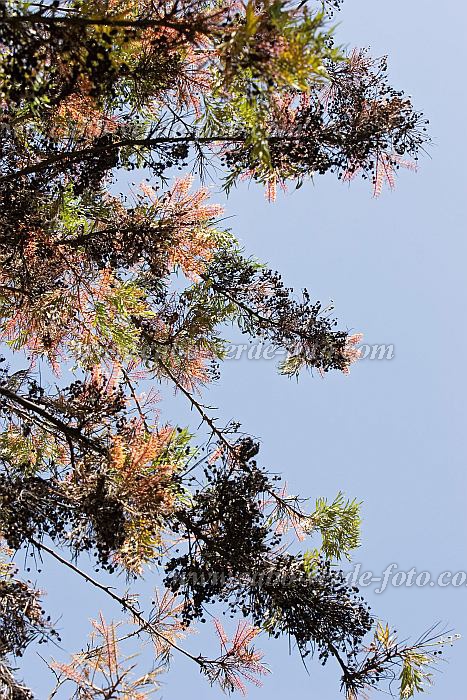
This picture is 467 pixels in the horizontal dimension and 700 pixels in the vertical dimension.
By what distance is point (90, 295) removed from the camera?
6688 mm

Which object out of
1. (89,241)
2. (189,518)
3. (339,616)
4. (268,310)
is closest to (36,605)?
(189,518)

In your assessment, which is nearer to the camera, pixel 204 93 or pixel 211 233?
pixel 204 93

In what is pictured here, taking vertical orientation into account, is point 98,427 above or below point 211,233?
below

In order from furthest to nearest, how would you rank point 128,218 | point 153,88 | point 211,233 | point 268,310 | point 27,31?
point 268,310, point 211,233, point 128,218, point 153,88, point 27,31

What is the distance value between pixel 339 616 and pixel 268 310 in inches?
157

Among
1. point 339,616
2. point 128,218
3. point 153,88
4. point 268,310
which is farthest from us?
point 268,310

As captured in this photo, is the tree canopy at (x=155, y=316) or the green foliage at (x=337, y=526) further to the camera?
the green foliage at (x=337, y=526)

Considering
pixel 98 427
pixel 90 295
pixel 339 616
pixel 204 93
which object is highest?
pixel 204 93

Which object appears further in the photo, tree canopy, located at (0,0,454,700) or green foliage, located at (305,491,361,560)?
green foliage, located at (305,491,361,560)

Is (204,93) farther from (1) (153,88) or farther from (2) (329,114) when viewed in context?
(2) (329,114)

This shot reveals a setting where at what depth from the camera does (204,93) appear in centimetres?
673

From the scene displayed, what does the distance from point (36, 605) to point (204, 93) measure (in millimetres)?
5026

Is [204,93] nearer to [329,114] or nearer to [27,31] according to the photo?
[329,114]

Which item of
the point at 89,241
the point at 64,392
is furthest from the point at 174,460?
the point at 89,241
